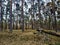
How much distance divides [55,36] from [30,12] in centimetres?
3898

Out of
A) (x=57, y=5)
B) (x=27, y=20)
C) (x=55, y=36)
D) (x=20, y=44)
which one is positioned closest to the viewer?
(x=20, y=44)

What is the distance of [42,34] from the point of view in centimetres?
1683

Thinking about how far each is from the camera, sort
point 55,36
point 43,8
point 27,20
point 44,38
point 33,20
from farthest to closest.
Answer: point 27,20 → point 33,20 → point 43,8 → point 55,36 → point 44,38

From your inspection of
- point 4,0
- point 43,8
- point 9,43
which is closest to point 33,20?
point 43,8

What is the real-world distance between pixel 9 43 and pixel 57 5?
1142 inches

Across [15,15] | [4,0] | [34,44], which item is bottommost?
[34,44]

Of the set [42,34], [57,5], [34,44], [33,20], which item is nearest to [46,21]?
[33,20]

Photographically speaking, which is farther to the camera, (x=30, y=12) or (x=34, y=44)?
(x=30, y=12)

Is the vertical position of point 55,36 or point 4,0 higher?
point 4,0

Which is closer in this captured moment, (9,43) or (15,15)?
(9,43)

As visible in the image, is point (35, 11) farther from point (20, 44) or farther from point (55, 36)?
point (20, 44)

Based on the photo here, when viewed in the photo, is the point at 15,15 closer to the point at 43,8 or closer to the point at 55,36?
the point at 43,8

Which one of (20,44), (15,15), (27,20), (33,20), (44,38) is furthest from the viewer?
(27,20)

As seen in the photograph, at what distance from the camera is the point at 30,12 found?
54.7 metres
